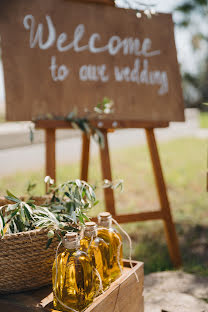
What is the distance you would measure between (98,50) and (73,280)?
4.65ft

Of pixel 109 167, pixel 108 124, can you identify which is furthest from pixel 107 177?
pixel 108 124

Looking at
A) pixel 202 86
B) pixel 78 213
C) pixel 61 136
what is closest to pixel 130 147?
pixel 61 136

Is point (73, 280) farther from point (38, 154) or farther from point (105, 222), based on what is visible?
point (38, 154)

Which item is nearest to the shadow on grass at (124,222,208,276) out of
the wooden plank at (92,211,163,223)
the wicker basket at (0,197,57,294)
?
the wooden plank at (92,211,163,223)

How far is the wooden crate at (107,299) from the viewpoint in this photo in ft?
3.24

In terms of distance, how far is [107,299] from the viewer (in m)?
1.03

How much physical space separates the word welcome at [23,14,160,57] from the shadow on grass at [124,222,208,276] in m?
1.28

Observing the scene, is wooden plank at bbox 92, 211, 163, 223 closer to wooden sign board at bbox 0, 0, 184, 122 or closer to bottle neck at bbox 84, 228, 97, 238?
wooden sign board at bbox 0, 0, 184, 122

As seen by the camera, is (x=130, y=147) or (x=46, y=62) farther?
(x=130, y=147)

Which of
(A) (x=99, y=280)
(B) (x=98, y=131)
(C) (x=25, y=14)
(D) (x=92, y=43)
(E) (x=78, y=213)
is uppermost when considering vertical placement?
(C) (x=25, y=14)

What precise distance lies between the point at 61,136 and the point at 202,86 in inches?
528

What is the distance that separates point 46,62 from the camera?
1.87 metres

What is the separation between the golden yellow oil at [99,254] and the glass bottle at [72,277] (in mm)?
57

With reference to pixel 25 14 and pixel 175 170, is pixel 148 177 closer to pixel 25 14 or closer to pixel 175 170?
pixel 175 170
